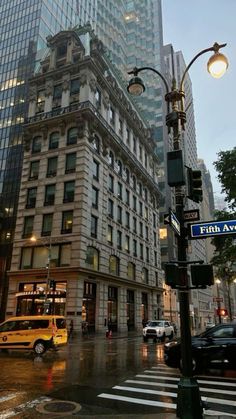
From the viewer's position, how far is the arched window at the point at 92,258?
36409mm

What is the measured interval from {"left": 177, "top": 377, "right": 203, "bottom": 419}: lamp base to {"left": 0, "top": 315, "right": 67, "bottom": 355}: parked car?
13402 millimetres

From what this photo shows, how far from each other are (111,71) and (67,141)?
16920 mm

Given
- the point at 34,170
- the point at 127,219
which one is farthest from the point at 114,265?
the point at 34,170

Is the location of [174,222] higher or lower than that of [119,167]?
lower

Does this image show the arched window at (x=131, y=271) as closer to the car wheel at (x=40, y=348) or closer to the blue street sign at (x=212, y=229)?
the car wheel at (x=40, y=348)

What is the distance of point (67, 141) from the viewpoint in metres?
40.8

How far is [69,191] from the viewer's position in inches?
1506

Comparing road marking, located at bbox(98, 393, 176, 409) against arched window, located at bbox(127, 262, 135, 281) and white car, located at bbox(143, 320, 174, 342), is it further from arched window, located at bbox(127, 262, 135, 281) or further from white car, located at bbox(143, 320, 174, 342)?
arched window, located at bbox(127, 262, 135, 281)

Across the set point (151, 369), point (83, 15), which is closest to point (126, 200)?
point (151, 369)

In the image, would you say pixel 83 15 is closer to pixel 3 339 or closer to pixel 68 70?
pixel 68 70

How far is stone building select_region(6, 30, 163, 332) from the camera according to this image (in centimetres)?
3597

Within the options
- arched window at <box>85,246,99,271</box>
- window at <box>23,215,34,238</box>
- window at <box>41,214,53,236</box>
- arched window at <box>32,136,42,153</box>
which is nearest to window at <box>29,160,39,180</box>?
arched window at <box>32,136,42,153</box>

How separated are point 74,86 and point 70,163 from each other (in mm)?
10939

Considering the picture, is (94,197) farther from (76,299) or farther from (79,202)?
(76,299)
